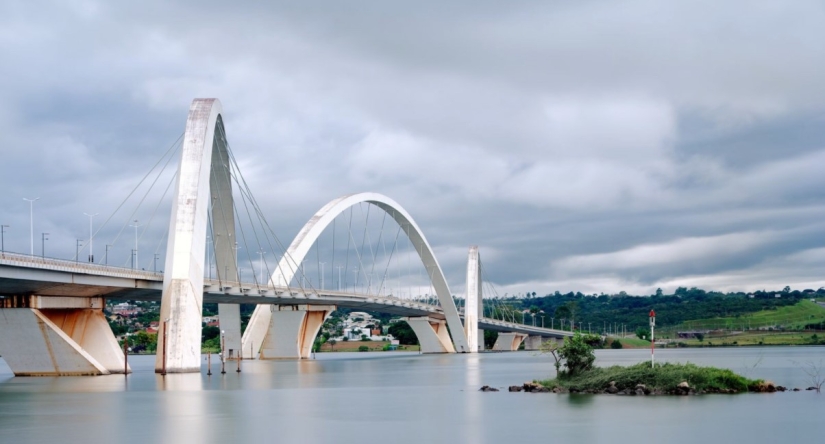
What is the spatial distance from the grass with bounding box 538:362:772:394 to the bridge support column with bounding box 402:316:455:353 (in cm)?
8289

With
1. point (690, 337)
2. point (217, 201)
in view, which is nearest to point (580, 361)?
point (217, 201)

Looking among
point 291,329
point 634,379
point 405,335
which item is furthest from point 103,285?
point 405,335

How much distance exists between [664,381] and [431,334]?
89.0 meters

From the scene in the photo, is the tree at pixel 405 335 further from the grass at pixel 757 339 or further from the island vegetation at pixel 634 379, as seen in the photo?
the island vegetation at pixel 634 379

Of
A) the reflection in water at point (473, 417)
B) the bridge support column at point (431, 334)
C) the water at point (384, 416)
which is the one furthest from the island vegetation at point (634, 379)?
the bridge support column at point (431, 334)

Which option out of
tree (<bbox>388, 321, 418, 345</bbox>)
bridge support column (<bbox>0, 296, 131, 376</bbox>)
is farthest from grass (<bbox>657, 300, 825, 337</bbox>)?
bridge support column (<bbox>0, 296, 131, 376</bbox>)

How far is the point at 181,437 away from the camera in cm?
2706

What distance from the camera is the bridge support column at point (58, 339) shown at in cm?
5359

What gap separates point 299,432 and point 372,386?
23.7 m

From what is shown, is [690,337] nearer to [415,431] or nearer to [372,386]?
[372,386]

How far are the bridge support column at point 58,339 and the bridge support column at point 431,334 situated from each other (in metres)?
65.5

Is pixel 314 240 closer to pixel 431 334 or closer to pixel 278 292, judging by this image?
pixel 278 292

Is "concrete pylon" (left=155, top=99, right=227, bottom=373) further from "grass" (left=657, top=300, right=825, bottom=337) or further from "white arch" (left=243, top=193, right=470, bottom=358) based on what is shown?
"grass" (left=657, top=300, right=825, bottom=337)

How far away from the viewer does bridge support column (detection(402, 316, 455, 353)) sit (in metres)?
124
